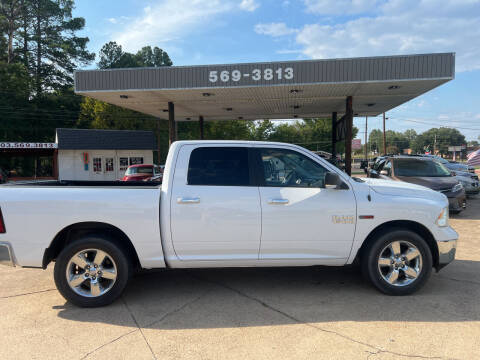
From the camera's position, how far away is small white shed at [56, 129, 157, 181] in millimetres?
26609

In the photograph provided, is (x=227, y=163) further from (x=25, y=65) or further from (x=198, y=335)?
(x=25, y=65)

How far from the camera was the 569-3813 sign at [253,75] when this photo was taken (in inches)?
452

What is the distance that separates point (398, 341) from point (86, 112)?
40.7 m

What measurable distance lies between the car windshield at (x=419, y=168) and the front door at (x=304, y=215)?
6.76 meters

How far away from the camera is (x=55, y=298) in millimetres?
4164

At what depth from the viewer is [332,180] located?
3.80 metres

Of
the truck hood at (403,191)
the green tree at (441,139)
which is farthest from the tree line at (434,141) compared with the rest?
the truck hood at (403,191)

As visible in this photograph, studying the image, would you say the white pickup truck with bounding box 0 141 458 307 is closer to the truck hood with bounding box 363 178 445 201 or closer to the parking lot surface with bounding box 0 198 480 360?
the truck hood with bounding box 363 178 445 201

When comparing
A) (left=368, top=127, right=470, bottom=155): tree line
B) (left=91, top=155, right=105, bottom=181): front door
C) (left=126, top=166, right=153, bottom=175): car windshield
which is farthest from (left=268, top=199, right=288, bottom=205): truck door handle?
(left=368, top=127, right=470, bottom=155): tree line

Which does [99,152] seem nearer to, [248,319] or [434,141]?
[248,319]

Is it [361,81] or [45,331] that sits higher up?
[361,81]

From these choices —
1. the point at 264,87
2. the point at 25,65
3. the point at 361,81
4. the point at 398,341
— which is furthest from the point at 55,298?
the point at 25,65

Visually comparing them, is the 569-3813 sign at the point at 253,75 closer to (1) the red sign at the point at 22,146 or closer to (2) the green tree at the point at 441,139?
(1) the red sign at the point at 22,146

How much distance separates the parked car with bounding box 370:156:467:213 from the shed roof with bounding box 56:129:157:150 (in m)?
22.3
